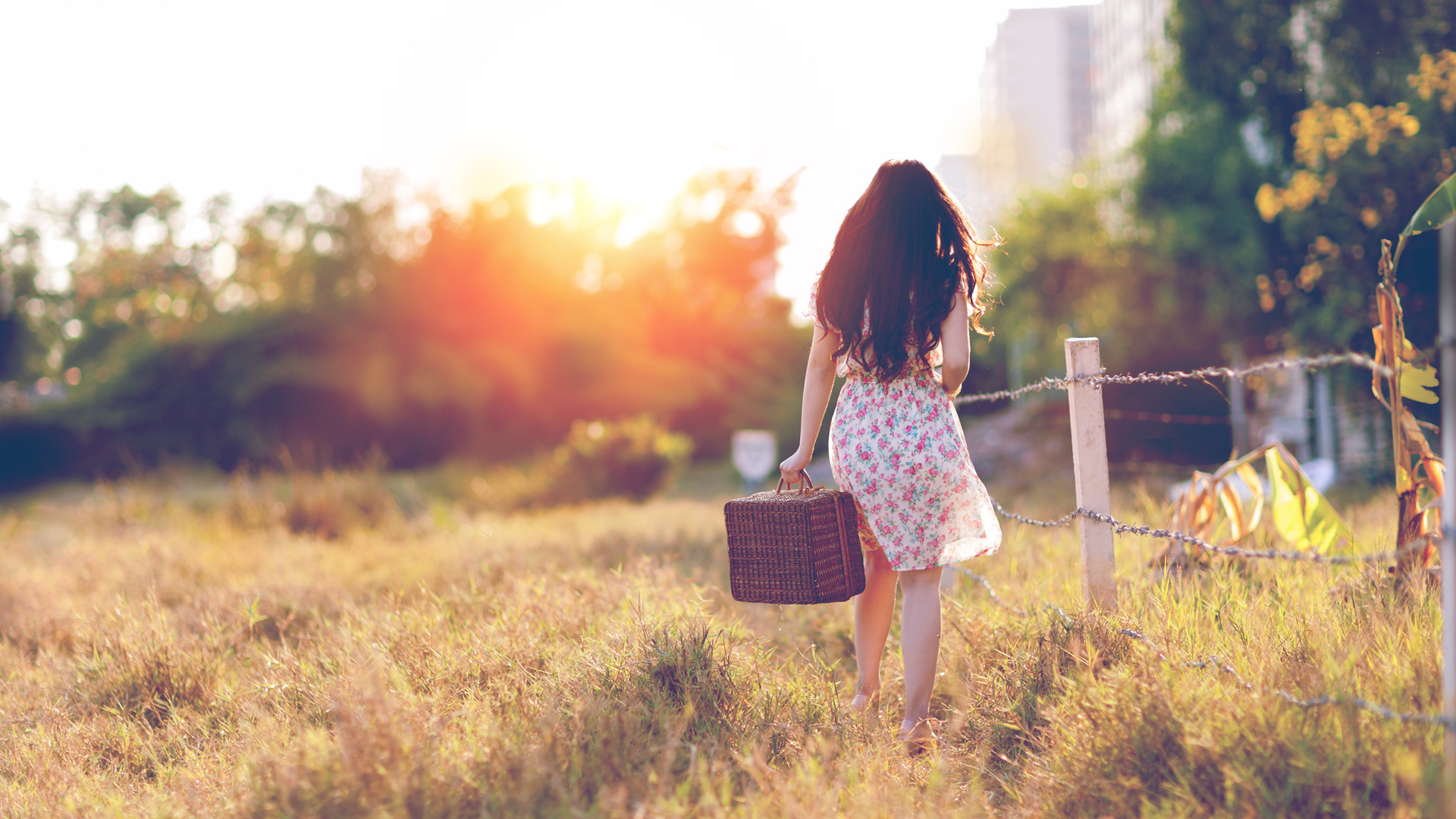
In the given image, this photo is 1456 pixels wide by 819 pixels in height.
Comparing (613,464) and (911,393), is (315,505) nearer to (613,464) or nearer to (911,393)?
(613,464)

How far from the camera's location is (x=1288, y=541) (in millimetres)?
3699

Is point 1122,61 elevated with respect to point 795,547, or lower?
→ elevated

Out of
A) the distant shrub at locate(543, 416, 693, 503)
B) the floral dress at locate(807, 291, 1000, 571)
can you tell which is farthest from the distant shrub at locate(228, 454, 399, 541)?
the floral dress at locate(807, 291, 1000, 571)

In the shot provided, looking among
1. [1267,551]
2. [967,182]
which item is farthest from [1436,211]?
[967,182]

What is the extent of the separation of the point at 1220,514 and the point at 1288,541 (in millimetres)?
334

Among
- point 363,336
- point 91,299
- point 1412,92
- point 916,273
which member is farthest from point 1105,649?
point 91,299

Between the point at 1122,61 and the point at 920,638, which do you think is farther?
the point at 1122,61

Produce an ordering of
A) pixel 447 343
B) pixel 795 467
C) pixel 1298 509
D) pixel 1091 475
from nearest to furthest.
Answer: pixel 795 467 < pixel 1091 475 < pixel 1298 509 < pixel 447 343

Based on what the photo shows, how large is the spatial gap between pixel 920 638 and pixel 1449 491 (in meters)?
1.40

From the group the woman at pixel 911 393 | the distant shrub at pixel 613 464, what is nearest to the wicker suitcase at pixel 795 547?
the woman at pixel 911 393

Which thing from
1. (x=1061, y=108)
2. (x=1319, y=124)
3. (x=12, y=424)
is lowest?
(x=12, y=424)

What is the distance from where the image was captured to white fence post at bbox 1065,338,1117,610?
296cm

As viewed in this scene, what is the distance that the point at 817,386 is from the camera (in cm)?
285

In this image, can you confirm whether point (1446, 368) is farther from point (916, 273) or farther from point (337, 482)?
point (337, 482)
